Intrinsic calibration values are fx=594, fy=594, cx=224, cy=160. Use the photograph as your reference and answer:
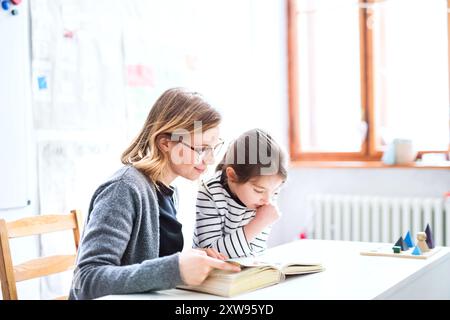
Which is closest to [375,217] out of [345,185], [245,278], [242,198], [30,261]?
[345,185]

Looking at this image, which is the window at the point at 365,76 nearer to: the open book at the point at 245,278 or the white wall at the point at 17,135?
the white wall at the point at 17,135

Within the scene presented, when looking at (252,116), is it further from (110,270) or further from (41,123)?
(110,270)

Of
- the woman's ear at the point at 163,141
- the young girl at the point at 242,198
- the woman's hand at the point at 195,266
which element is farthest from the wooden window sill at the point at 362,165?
the woman's hand at the point at 195,266

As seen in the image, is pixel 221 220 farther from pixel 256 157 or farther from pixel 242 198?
pixel 256 157

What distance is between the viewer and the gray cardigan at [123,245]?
1198 mm

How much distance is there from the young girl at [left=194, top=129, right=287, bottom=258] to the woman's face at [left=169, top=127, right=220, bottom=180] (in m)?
0.16

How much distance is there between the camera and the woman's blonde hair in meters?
1.46

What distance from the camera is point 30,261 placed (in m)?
1.79

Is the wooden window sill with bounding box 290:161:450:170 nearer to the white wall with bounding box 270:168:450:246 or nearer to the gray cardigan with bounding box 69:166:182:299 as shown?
the white wall with bounding box 270:168:450:246

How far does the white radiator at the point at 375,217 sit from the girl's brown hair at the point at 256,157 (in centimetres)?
156

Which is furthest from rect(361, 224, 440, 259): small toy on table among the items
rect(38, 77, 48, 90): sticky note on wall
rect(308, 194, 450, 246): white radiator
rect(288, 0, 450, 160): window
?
rect(288, 0, 450, 160): window

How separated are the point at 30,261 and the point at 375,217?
1.99 m

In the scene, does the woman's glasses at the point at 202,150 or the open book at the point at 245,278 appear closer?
the open book at the point at 245,278

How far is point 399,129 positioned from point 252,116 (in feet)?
2.76
